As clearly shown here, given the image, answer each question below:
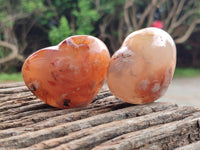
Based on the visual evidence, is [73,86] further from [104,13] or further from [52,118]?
[104,13]

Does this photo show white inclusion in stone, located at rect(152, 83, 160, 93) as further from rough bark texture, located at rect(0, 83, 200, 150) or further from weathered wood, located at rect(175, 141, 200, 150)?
weathered wood, located at rect(175, 141, 200, 150)

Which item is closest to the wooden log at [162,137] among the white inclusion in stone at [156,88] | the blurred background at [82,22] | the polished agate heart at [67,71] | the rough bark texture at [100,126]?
the rough bark texture at [100,126]

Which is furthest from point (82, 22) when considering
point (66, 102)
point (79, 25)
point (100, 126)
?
point (100, 126)

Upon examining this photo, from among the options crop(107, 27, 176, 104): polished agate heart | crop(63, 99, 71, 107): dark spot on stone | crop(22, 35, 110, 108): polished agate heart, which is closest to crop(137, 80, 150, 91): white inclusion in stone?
crop(107, 27, 176, 104): polished agate heart

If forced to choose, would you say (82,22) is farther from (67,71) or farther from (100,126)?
(100,126)

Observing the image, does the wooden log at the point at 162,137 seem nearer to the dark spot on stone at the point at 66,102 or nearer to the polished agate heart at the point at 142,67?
the polished agate heart at the point at 142,67

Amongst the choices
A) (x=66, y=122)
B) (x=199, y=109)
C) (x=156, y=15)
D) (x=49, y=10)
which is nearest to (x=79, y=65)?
(x=66, y=122)

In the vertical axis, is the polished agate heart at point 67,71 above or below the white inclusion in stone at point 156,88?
above
